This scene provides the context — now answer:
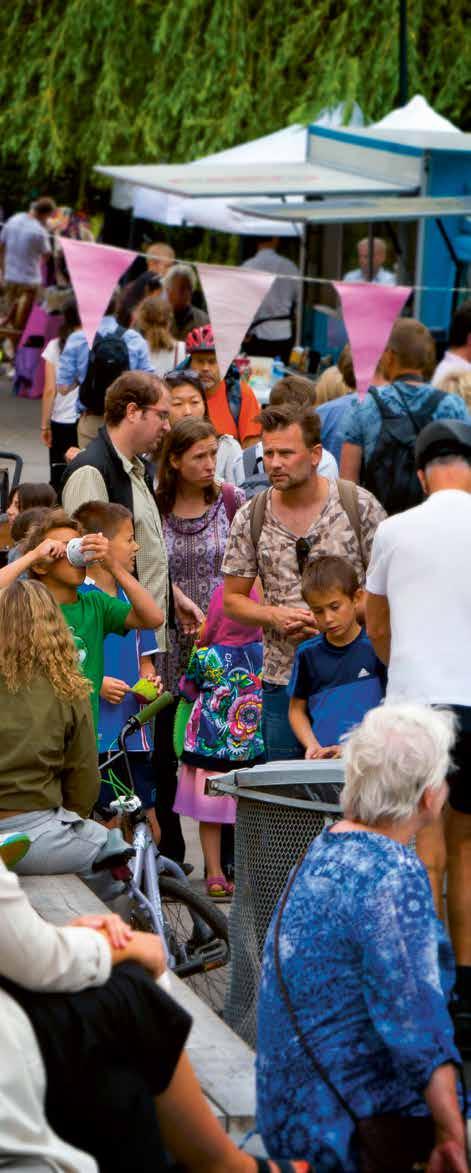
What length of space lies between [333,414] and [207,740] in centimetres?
219

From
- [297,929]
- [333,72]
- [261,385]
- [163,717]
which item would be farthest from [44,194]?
[297,929]

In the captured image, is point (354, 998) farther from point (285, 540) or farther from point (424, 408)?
point (424, 408)

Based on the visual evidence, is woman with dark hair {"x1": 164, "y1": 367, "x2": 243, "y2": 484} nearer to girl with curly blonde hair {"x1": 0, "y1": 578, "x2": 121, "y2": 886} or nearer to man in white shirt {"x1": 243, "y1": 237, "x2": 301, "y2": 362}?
girl with curly blonde hair {"x1": 0, "y1": 578, "x2": 121, "y2": 886}

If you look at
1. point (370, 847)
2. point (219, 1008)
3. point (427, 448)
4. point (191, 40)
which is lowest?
point (219, 1008)

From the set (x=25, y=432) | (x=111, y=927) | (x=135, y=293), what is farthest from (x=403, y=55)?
(x=111, y=927)

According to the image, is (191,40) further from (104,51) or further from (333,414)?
(333,414)

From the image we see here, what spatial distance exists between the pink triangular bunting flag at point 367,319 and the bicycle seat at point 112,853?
12.1 feet

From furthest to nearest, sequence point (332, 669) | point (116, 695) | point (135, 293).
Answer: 1. point (135, 293)
2. point (116, 695)
3. point (332, 669)

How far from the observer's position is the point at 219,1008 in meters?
5.63

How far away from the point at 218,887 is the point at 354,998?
3.21 meters

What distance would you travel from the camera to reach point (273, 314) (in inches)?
704

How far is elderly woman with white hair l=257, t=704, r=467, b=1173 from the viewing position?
365 centimetres

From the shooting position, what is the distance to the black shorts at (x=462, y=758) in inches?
201

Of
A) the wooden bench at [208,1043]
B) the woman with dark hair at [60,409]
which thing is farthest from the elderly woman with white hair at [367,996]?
the woman with dark hair at [60,409]
